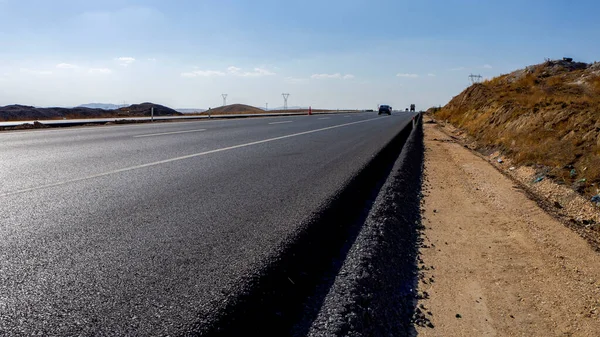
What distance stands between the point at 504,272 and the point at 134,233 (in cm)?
337

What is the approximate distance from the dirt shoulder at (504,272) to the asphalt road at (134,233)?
1.39 meters

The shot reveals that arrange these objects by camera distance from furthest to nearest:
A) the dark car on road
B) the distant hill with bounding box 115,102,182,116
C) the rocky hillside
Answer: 1. the dark car on road
2. the distant hill with bounding box 115,102,182,116
3. the rocky hillside

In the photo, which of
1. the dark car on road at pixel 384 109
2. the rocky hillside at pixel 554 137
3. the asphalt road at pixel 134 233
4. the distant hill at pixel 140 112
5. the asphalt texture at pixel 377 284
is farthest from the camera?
the dark car on road at pixel 384 109

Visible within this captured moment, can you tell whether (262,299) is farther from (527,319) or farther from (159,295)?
(527,319)

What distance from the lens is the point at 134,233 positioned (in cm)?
338

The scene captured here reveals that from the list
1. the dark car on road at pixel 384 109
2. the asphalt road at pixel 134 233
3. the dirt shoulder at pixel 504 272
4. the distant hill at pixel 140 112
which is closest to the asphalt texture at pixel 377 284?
the dirt shoulder at pixel 504 272

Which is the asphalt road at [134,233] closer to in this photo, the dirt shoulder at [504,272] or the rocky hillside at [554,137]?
the dirt shoulder at [504,272]

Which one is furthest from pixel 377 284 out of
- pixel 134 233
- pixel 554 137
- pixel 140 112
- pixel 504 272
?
pixel 140 112

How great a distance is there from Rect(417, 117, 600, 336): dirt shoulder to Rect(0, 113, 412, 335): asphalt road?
1388mm

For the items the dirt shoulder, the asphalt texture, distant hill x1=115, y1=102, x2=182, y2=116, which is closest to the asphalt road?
the asphalt texture

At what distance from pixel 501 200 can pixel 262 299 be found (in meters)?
Result: 5.94

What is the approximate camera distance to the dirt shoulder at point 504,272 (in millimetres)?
3146

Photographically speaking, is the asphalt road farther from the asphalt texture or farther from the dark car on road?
the dark car on road

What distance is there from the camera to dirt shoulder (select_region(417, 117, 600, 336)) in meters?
3.15
